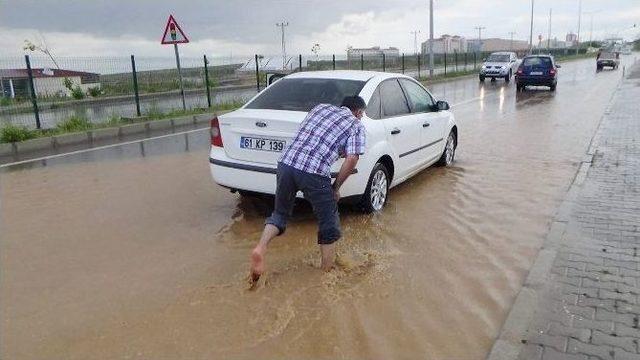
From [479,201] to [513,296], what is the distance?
99.6 inches

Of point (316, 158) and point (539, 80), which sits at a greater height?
point (316, 158)

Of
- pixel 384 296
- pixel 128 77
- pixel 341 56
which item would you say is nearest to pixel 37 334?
pixel 384 296

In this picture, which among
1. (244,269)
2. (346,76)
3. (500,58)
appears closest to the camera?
(244,269)

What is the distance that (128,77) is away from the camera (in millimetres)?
16781

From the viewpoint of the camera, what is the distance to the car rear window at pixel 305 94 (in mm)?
5656

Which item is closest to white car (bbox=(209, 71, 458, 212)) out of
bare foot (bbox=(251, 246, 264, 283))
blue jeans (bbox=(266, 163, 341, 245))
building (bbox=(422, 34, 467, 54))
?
blue jeans (bbox=(266, 163, 341, 245))

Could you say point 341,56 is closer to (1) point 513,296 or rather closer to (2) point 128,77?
(2) point 128,77

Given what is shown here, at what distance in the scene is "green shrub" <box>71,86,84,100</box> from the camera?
21.6 m

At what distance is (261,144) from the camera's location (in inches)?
206

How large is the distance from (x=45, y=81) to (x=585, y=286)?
18.4 m

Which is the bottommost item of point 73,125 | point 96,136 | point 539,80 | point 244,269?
point 244,269

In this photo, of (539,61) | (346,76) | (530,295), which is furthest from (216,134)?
(539,61)

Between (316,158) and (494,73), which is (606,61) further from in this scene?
(316,158)

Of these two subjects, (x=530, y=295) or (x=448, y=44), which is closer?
(x=530, y=295)
